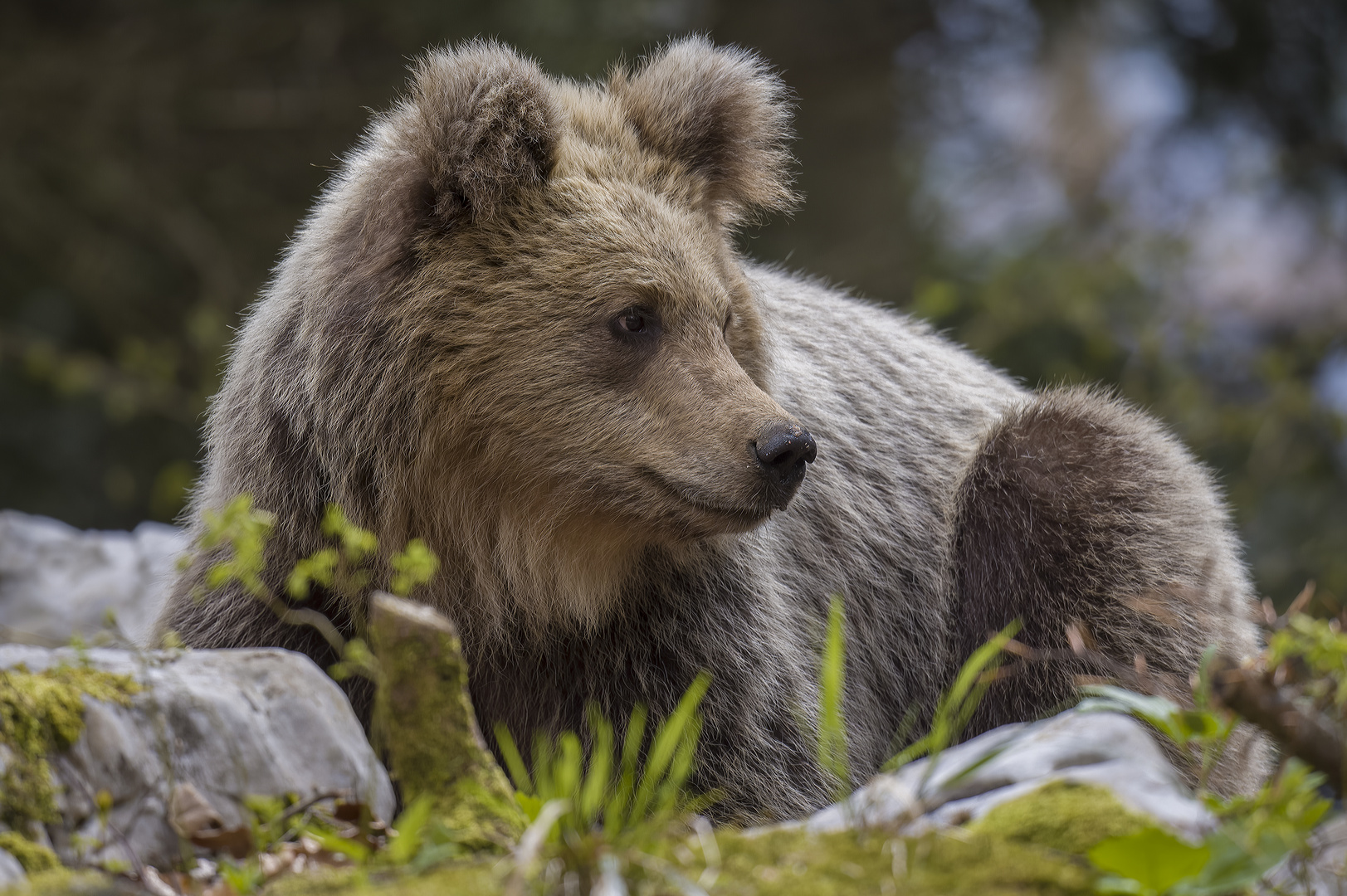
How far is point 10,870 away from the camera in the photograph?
86.7 inches

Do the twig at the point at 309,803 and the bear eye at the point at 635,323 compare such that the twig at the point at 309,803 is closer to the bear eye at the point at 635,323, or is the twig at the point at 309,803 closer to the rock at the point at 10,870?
the rock at the point at 10,870

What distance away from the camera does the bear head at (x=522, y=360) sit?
3.57m

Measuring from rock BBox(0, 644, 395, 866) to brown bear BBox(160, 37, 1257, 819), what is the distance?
0.89 meters

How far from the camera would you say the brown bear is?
11.9 feet

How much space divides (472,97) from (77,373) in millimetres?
5099

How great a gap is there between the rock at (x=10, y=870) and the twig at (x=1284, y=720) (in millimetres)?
2112

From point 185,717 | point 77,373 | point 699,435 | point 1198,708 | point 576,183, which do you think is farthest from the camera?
point 77,373

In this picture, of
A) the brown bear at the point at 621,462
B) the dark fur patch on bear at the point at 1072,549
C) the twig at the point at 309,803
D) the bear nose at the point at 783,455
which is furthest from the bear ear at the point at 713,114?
the twig at the point at 309,803

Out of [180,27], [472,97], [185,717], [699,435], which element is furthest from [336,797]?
[180,27]

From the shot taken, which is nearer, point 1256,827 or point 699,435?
point 1256,827

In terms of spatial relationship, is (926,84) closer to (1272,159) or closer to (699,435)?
(1272,159)

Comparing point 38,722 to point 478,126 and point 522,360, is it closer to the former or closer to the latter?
point 522,360

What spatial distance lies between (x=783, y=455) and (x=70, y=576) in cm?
427

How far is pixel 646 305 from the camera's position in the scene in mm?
3717
